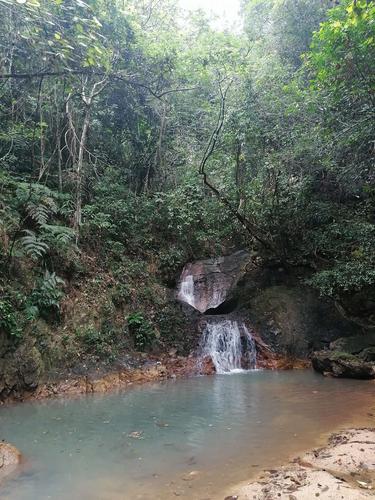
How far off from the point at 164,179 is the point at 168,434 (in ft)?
40.2

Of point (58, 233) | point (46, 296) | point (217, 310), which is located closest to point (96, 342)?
point (46, 296)

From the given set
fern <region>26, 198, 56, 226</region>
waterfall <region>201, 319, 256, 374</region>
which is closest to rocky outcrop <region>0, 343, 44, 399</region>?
fern <region>26, 198, 56, 226</region>

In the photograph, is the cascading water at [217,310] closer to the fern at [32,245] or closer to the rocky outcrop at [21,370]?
the rocky outcrop at [21,370]

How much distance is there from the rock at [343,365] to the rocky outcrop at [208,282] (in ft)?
13.4

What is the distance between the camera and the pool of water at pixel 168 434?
471 centimetres

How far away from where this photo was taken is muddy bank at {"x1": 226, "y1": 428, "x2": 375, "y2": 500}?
414 centimetres

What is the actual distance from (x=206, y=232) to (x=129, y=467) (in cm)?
1132

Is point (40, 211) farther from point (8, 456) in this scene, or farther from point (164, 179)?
point (164, 179)

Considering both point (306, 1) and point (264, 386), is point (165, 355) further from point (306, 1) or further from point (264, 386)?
point (306, 1)

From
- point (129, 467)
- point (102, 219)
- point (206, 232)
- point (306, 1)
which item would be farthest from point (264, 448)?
point (306, 1)

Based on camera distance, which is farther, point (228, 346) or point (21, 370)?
point (228, 346)

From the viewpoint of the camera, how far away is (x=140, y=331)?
38.7ft

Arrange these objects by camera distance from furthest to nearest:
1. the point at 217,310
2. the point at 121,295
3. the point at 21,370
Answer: the point at 217,310 → the point at 121,295 → the point at 21,370

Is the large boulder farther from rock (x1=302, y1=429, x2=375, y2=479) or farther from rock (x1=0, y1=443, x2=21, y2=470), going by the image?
rock (x1=0, y1=443, x2=21, y2=470)
